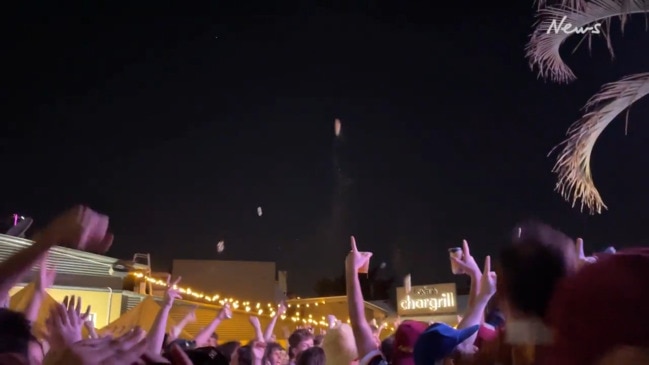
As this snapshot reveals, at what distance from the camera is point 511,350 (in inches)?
77.4

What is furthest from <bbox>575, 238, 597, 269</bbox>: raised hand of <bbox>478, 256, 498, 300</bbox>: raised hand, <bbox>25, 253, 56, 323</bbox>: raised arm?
<bbox>25, 253, 56, 323</bbox>: raised arm

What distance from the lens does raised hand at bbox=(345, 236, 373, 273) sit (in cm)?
380

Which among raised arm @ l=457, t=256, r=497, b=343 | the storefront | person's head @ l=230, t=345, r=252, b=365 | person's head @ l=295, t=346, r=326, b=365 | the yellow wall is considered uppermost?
raised arm @ l=457, t=256, r=497, b=343

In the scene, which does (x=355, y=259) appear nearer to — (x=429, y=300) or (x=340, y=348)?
(x=340, y=348)

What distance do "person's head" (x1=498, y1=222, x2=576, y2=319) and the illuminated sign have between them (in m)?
26.0

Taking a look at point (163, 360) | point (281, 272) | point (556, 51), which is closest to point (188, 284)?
point (281, 272)

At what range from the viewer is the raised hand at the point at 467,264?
357cm

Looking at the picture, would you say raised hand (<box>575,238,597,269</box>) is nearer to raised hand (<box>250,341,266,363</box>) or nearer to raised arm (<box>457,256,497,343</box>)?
raised arm (<box>457,256,497,343</box>)

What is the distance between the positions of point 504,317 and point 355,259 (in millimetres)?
1547

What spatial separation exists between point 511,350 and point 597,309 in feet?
3.18

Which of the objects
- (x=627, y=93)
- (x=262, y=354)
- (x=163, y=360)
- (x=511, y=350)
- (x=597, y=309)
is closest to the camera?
(x=597, y=309)

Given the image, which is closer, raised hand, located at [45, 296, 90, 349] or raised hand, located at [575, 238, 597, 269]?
raised hand, located at [575, 238, 597, 269]

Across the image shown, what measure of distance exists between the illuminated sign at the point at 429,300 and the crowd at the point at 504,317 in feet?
81.5

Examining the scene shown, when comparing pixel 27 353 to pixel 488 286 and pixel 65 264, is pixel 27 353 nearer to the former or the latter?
pixel 488 286
